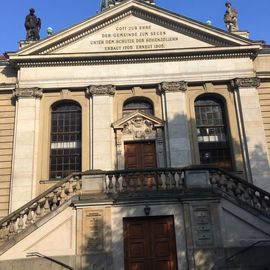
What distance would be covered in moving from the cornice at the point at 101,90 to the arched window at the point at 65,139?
40.6 inches

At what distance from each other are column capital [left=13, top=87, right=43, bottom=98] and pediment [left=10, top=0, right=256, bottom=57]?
1833 mm

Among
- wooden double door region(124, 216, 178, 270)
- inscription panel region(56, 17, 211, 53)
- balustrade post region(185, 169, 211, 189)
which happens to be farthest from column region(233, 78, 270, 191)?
wooden double door region(124, 216, 178, 270)

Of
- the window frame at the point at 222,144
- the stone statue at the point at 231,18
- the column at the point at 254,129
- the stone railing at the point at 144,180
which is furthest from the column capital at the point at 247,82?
the stone railing at the point at 144,180

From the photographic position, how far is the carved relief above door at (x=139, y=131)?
815 inches

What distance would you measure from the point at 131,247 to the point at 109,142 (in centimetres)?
653

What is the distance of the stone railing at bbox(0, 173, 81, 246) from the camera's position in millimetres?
14672

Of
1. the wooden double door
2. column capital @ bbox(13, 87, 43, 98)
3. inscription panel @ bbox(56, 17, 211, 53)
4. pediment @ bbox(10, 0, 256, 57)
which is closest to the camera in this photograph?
the wooden double door

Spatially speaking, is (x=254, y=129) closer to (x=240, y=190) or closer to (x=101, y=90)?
(x=240, y=190)

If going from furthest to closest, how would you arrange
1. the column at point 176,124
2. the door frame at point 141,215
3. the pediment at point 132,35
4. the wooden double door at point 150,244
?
1. the pediment at point 132,35
2. the column at point 176,124
3. the wooden double door at point 150,244
4. the door frame at point 141,215

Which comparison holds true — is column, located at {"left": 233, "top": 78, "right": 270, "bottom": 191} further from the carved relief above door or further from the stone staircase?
the stone staircase

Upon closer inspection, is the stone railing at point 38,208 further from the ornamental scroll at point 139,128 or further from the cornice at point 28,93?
the cornice at point 28,93

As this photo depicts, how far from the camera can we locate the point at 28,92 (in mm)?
21594

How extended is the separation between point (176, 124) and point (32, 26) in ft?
31.3

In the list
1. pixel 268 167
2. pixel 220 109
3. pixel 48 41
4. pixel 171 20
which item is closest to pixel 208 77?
pixel 220 109
